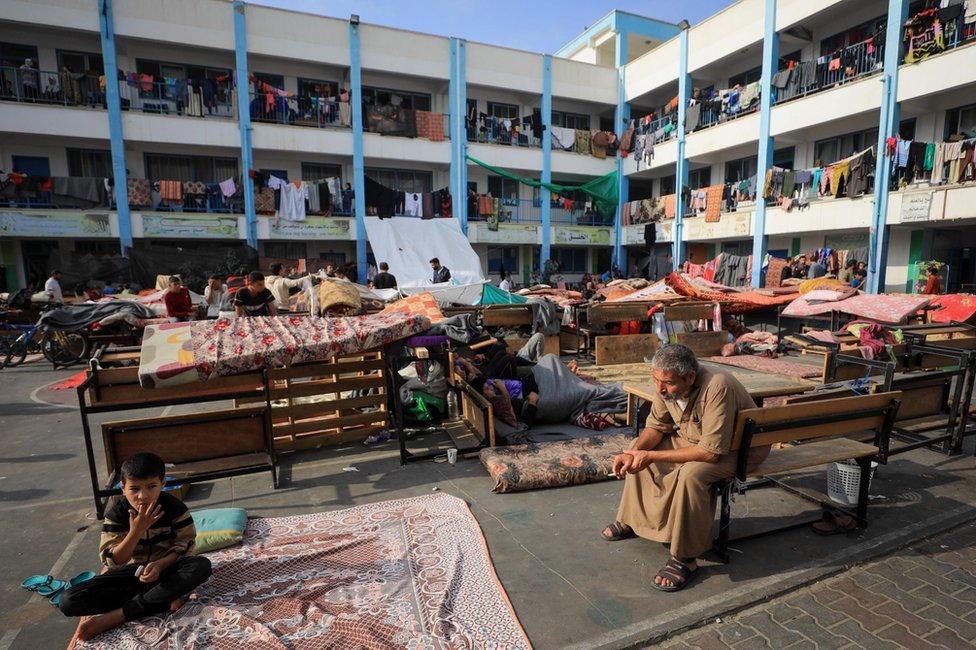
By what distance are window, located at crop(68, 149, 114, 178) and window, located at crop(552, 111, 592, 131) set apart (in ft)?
63.4

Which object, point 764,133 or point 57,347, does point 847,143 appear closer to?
point 764,133

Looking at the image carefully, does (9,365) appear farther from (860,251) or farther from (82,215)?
(860,251)

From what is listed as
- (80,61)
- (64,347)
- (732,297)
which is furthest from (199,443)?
(80,61)

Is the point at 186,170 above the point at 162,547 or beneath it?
above

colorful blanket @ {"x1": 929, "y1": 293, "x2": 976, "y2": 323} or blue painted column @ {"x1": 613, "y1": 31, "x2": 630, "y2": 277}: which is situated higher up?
blue painted column @ {"x1": 613, "y1": 31, "x2": 630, "y2": 277}

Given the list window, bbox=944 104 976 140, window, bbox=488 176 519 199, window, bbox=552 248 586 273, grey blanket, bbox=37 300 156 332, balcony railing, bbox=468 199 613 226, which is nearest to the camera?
grey blanket, bbox=37 300 156 332

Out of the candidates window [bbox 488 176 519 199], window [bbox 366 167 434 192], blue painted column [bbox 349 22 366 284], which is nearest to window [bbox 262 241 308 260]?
blue painted column [bbox 349 22 366 284]

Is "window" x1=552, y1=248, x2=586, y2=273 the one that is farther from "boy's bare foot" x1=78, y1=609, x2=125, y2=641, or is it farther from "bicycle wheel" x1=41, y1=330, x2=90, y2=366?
"boy's bare foot" x1=78, y1=609, x2=125, y2=641

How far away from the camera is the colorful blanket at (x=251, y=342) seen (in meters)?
4.25

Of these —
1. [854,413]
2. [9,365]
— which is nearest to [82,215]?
[9,365]

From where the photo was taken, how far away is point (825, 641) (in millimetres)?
2674

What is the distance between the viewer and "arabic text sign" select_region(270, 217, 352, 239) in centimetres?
1966

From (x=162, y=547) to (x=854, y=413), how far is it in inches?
184

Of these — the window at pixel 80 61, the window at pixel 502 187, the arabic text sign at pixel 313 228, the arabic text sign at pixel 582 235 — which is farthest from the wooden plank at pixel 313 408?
the arabic text sign at pixel 582 235
